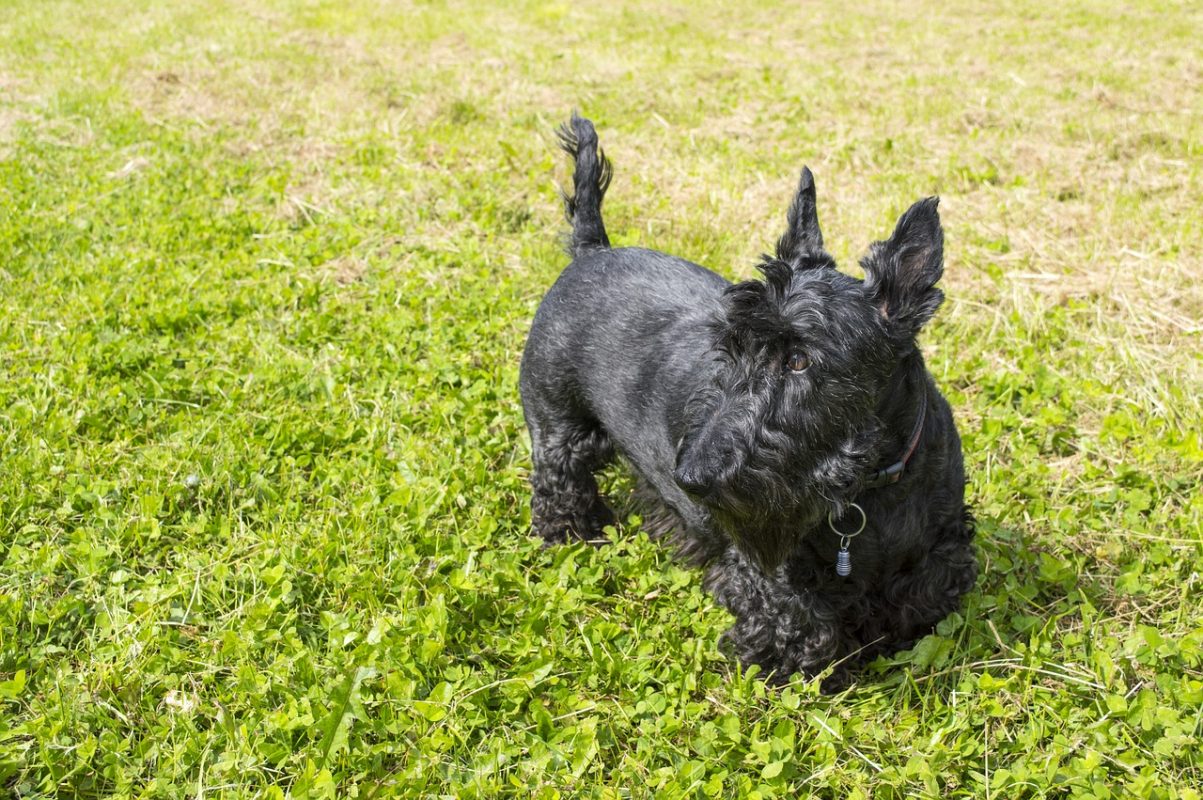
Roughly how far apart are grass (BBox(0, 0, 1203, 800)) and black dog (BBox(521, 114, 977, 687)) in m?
0.21

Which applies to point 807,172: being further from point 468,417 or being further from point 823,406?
point 468,417

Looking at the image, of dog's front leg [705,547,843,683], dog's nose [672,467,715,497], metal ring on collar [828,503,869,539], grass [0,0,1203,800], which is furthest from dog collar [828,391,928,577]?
grass [0,0,1203,800]

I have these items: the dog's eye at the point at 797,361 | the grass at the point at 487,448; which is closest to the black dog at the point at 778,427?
the dog's eye at the point at 797,361

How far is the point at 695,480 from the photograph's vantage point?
9.11ft

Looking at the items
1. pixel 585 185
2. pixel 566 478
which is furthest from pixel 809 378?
pixel 585 185

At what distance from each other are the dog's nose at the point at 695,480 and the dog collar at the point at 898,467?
54 centimetres

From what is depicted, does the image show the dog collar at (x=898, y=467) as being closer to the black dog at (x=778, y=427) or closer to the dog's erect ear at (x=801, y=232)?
the black dog at (x=778, y=427)

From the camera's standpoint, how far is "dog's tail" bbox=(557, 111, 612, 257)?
421 centimetres

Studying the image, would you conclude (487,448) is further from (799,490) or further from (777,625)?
(799,490)

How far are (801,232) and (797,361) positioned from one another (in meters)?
0.59

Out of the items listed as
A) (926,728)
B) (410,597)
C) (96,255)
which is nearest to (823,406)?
(926,728)

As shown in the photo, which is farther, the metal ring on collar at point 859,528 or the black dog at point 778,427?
the metal ring on collar at point 859,528

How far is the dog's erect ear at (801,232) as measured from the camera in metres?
3.15

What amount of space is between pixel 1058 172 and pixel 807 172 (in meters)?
4.80
